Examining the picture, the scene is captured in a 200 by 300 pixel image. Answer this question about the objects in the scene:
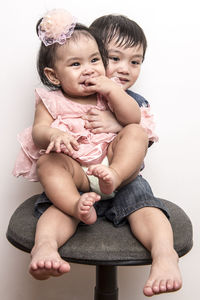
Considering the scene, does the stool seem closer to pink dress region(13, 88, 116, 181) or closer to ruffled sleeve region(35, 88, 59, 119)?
pink dress region(13, 88, 116, 181)

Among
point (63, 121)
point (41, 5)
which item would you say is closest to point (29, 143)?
point (63, 121)

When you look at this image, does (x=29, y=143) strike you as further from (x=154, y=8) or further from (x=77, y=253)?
(x=154, y=8)

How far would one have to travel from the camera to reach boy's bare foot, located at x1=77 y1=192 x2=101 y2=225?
1058 mm

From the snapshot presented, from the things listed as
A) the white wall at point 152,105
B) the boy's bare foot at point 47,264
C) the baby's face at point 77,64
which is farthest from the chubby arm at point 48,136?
the white wall at point 152,105

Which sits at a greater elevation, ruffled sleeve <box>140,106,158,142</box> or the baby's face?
the baby's face

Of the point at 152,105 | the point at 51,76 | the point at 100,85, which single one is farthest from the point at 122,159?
the point at 152,105

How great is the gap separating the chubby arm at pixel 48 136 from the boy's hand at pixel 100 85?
14cm

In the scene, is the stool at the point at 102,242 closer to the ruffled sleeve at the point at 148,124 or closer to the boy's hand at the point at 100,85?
the ruffled sleeve at the point at 148,124

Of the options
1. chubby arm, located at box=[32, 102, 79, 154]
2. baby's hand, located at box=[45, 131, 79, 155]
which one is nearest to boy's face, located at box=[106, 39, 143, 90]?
chubby arm, located at box=[32, 102, 79, 154]

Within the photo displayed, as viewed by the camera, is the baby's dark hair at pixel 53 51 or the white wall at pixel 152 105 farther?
the white wall at pixel 152 105

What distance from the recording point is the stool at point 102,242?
1.07 meters

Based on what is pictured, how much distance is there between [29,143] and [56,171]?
0.73 feet

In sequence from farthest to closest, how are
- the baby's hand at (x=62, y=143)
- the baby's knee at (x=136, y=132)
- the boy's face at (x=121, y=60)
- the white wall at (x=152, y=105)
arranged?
1. the white wall at (x=152, y=105)
2. the boy's face at (x=121, y=60)
3. the baby's knee at (x=136, y=132)
4. the baby's hand at (x=62, y=143)
